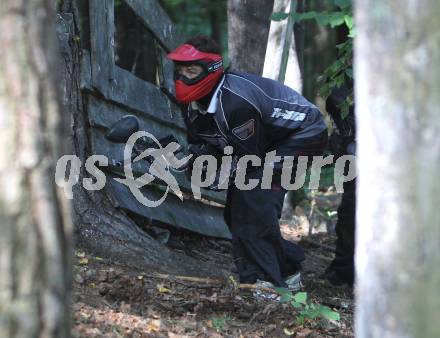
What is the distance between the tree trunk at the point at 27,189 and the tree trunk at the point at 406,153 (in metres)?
1.14

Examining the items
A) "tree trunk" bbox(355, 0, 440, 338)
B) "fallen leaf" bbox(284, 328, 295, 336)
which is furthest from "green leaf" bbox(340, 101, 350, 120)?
"tree trunk" bbox(355, 0, 440, 338)

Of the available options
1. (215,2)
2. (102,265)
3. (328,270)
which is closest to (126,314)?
(102,265)

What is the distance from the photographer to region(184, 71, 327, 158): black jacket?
5.87 m

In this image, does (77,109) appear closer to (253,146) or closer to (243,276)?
(253,146)

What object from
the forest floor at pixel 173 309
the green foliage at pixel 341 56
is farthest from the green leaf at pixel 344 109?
the forest floor at pixel 173 309

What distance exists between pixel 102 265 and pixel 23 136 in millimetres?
2787

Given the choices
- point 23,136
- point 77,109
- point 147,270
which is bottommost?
point 147,270

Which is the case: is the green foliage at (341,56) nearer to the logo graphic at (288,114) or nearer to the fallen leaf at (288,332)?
the logo graphic at (288,114)

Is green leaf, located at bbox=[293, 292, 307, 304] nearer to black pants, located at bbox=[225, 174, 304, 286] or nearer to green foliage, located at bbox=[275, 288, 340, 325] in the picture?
green foliage, located at bbox=[275, 288, 340, 325]

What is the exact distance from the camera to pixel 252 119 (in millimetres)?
5934

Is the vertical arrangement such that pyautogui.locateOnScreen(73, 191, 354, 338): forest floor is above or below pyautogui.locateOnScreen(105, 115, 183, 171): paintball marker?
below

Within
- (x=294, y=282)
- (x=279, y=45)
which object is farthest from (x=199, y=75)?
(x=279, y=45)

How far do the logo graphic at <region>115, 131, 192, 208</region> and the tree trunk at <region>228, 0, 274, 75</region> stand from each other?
1975 millimetres

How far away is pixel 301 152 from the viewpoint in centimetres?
641
